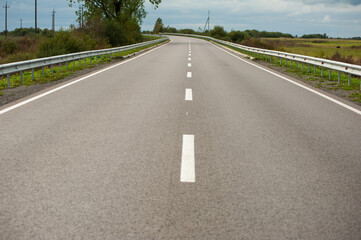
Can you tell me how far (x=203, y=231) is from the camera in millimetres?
3271

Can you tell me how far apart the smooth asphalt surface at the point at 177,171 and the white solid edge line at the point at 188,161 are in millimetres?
41

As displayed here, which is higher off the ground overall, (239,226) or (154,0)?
Result: (154,0)

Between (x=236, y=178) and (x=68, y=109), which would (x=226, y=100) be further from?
(x=236, y=178)

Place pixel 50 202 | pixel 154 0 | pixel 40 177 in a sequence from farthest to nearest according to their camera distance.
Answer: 1. pixel 154 0
2. pixel 40 177
3. pixel 50 202

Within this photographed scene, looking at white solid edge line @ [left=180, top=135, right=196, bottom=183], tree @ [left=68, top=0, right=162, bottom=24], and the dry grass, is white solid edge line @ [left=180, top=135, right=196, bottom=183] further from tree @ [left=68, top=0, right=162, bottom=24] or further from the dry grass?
tree @ [left=68, top=0, right=162, bottom=24]

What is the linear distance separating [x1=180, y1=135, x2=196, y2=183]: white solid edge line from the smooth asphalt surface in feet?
0.14

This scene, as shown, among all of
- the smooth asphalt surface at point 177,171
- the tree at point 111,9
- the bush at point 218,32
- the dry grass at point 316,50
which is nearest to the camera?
the smooth asphalt surface at point 177,171

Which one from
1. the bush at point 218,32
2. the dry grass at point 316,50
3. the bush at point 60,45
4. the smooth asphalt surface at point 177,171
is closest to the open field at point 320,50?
the dry grass at point 316,50

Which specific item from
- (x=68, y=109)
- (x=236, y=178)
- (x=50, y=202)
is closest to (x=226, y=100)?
(x=68, y=109)

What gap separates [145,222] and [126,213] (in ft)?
0.84

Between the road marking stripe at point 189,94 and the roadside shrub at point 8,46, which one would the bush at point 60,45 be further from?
the road marking stripe at point 189,94

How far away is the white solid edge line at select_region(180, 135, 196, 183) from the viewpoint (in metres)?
4.53

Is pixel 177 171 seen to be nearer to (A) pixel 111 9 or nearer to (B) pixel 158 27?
(A) pixel 111 9

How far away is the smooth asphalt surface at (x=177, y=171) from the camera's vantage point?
11.1ft
